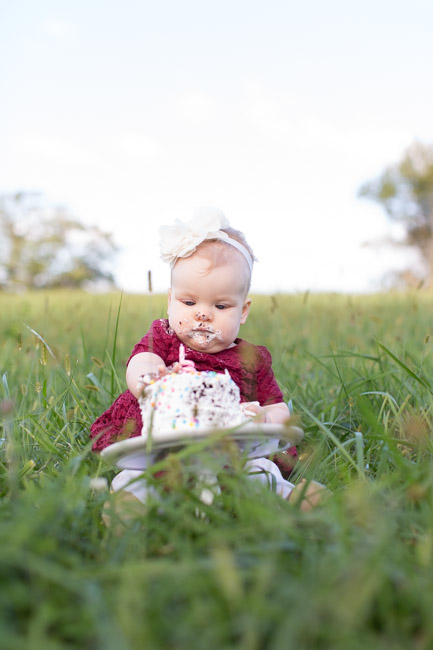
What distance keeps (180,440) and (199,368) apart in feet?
1.94

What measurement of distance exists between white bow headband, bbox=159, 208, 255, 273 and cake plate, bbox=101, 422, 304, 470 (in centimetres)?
72

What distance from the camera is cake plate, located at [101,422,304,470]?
5.08 feet

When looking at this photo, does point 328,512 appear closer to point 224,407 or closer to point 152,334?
point 224,407

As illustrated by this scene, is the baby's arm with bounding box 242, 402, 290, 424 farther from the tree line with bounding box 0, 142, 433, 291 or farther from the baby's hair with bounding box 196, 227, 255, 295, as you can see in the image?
the tree line with bounding box 0, 142, 433, 291

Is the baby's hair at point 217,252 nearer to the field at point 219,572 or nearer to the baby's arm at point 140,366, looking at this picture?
the baby's arm at point 140,366

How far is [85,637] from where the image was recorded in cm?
100

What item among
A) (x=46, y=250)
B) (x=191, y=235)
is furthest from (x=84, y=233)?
(x=191, y=235)

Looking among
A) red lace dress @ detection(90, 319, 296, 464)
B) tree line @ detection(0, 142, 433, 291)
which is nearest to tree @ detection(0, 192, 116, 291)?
tree line @ detection(0, 142, 433, 291)

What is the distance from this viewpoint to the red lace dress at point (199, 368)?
2133 millimetres

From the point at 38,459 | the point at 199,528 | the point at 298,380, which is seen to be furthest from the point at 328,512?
the point at 298,380

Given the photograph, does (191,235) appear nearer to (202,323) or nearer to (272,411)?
(202,323)

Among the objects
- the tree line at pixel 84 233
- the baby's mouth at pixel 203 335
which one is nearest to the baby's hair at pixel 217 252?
the baby's mouth at pixel 203 335

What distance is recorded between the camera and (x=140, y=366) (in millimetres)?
2092

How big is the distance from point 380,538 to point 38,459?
1.47 meters
